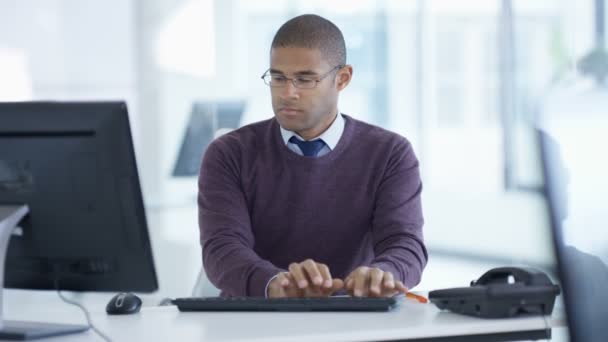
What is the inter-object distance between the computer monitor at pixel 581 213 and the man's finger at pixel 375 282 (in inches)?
24.5

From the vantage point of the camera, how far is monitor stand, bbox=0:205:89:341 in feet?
5.51

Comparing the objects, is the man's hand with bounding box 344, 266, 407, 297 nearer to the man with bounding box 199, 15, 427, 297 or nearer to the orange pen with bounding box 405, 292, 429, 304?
the orange pen with bounding box 405, 292, 429, 304

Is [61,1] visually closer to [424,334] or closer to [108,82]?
[108,82]

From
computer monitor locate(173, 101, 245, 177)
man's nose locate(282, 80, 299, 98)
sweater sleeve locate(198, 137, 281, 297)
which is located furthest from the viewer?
computer monitor locate(173, 101, 245, 177)

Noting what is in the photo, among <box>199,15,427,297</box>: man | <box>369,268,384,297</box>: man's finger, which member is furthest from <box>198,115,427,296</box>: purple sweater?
<box>369,268,384,297</box>: man's finger

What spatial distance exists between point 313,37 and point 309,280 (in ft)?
2.58

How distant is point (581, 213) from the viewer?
123 centimetres

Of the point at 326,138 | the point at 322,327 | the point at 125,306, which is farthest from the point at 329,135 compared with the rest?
the point at 322,327

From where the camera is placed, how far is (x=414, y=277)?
2205 mm

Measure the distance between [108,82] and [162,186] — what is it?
682mm

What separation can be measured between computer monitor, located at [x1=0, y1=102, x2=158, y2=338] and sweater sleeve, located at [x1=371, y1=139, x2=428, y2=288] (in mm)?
619

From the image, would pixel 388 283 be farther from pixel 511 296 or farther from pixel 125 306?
pixel 125 306

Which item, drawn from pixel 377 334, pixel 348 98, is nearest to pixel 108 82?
pixel 348 98

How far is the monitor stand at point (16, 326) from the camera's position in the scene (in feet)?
5.51
